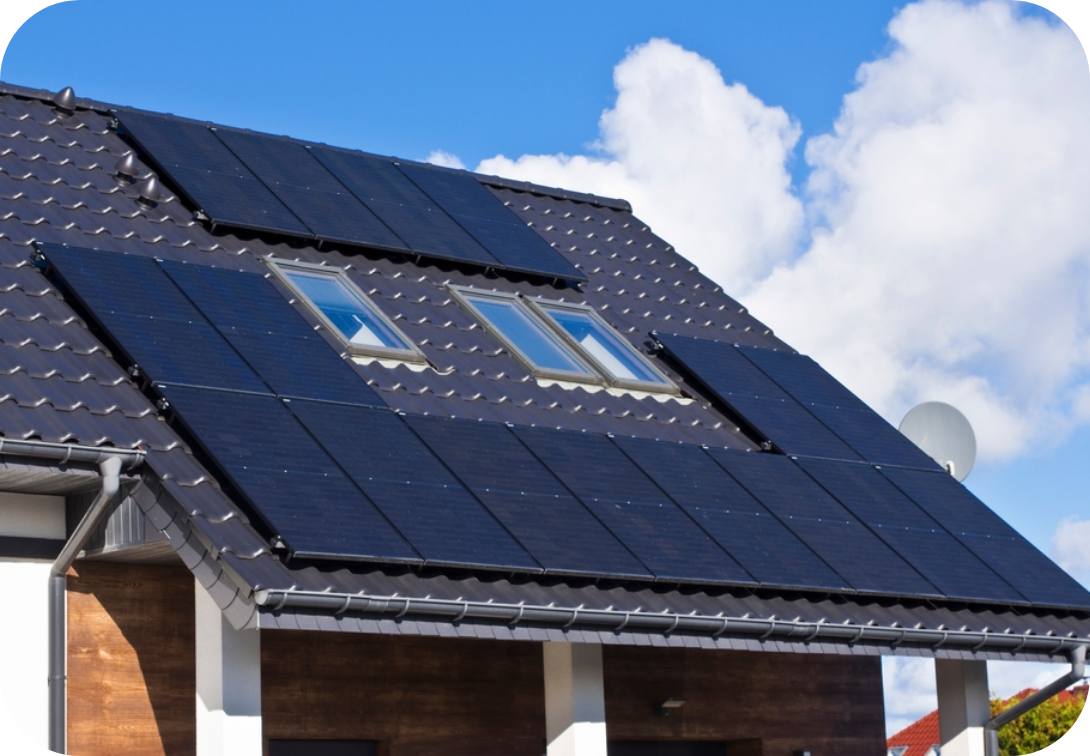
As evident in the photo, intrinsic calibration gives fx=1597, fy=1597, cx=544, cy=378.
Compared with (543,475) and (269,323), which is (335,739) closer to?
(543,475)

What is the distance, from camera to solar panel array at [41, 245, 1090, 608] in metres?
10.5

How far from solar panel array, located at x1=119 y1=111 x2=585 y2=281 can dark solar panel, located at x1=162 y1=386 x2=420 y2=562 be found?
360 cm

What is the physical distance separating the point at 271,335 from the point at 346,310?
1428 mm

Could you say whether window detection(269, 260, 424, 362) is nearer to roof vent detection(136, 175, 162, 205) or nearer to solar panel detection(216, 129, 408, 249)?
solar panel detection(216, 129, 408, 249)

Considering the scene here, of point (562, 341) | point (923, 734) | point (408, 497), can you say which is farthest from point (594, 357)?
point (923, 734)

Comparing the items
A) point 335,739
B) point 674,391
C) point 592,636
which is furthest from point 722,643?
point 674,391

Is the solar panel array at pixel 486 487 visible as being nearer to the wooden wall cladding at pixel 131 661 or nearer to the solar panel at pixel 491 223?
the wooden wall cladding at pixel 131 661

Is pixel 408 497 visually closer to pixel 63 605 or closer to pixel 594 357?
pixel 63 605

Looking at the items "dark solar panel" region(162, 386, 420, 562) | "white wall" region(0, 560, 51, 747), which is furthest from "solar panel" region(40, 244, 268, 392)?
"white wall" region(0, 560, 51, 747)

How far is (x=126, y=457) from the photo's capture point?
10.1 meters

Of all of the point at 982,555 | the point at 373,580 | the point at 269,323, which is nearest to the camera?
the point at 373,580

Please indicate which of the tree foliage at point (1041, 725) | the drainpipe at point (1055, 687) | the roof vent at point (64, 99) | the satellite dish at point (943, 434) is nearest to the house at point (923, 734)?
the tree foliage at point (1041, 725)

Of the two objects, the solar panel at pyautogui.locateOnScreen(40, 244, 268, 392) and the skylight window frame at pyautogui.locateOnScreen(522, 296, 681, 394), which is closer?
the solar panel at pyautogui.locateOnScreen(40, 244, 268, 392)

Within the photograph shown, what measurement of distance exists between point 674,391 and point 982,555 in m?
3.16
